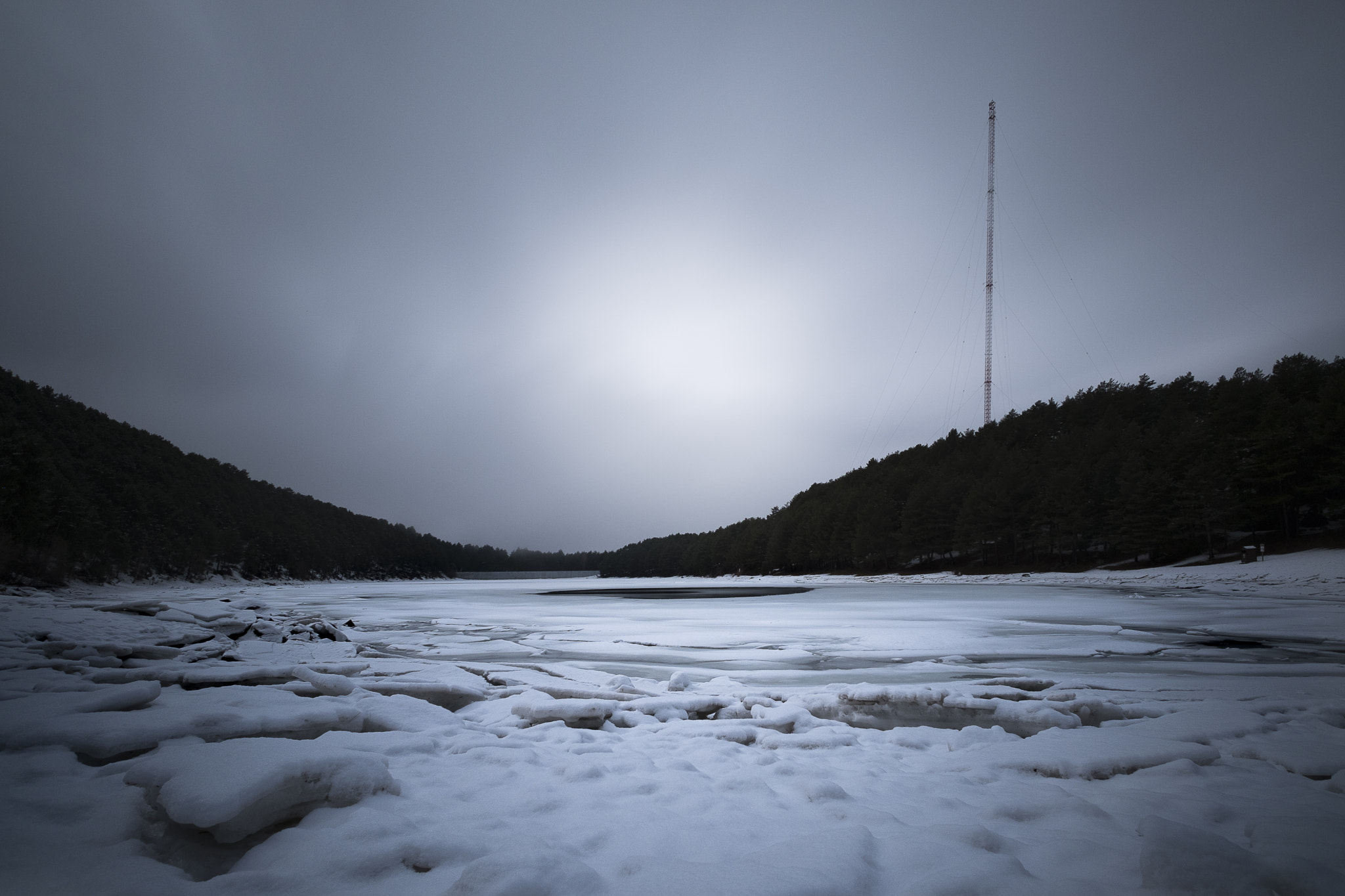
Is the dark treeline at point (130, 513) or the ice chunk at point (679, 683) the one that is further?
the dark treeline at point (130, 513)

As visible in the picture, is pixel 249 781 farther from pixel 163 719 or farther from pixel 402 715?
pixel 402 715

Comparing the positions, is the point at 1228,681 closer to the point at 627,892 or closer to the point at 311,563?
the point at 627,892

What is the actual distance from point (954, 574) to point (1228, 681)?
5283 centimetres

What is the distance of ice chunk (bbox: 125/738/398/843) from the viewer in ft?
9.08

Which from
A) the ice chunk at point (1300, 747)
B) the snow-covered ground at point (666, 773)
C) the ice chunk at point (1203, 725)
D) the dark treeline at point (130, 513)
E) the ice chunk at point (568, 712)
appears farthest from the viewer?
the dark treeline at point (130, 513)

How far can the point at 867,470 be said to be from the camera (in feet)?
332

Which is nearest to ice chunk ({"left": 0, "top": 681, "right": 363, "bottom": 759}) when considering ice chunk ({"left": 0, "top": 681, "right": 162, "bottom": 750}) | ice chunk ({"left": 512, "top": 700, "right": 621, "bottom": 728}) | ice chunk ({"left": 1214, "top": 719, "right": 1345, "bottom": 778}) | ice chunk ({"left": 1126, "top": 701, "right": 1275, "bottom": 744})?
ice chunk ({"left": 0, "top": 681, "right": 162, "bottom": 750})

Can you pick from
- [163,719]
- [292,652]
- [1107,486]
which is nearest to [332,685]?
[163,719]

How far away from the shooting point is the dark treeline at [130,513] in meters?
37.5

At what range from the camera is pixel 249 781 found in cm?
295

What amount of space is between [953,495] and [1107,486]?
1439 centimetres

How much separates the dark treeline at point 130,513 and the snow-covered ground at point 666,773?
43.9 metres

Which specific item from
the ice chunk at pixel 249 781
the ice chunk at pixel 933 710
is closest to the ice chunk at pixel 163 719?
the ice chunk at pixel 249 781

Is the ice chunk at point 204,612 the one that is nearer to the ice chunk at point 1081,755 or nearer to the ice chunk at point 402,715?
the ice chunk at point 402,715
